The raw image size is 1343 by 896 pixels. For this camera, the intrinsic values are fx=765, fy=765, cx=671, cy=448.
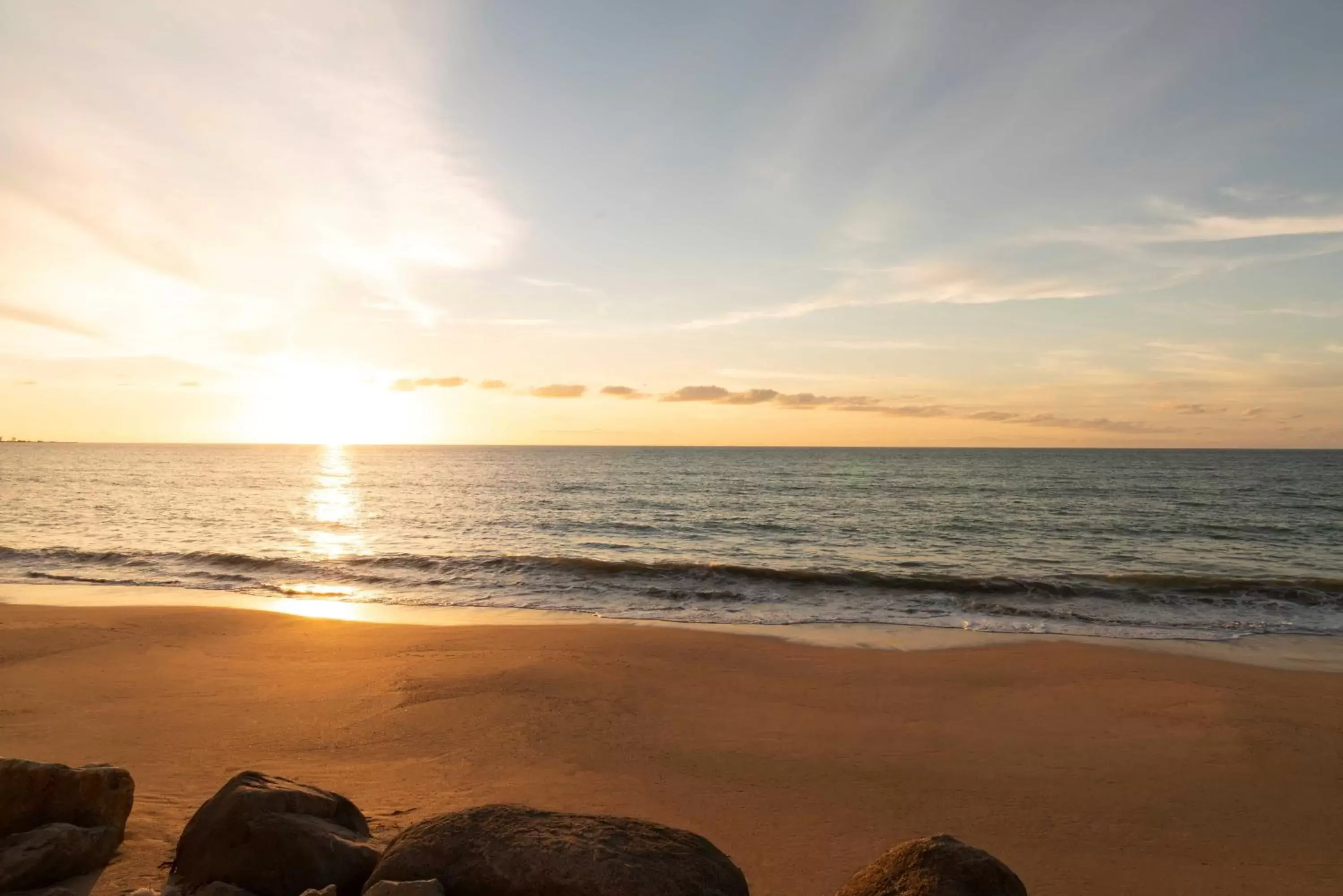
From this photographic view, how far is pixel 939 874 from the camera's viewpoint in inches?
154

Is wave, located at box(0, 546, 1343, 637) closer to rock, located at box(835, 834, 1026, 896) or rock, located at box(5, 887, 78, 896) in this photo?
rock, located at box(835, 834, 1026, 896)

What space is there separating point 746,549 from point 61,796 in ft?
77.1

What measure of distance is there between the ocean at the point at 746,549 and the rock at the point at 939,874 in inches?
467

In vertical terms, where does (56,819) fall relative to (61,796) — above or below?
below

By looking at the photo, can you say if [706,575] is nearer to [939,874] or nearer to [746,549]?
[746,549]

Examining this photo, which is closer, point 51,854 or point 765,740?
point 51,854

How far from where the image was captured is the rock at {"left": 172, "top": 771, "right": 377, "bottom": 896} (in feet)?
14.3

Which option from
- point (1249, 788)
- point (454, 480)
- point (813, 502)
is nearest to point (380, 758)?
point (1249, 788)

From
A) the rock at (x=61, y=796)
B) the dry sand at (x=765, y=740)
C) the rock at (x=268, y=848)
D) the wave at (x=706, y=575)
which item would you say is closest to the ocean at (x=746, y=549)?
the wave at (x=706, y=575)

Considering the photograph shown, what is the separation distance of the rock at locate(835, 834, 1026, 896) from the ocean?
38.9 feet

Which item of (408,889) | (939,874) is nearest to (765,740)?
(939,874)

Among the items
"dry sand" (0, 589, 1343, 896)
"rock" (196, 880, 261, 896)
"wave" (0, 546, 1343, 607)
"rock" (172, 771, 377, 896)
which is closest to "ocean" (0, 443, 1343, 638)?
"wave" (0, 546, 1343, 607)

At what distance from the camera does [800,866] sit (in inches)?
222

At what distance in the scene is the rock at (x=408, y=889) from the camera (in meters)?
3.88
